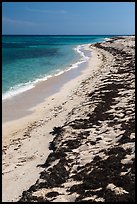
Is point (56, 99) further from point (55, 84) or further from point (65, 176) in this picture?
point (65, 176)

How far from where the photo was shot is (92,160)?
865cm

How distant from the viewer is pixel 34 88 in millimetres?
22781

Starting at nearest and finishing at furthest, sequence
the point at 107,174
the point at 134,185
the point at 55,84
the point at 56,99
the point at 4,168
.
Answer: the point at 134,185, the point at 107,174, the point at 4,168, the point at 56,99, the point at 55,84

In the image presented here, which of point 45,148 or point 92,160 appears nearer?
point 92,160

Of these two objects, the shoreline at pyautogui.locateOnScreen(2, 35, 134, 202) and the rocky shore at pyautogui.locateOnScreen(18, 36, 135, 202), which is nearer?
the rocky shore at pyautogui.locateOnScreen(18, 36, 135, 202)

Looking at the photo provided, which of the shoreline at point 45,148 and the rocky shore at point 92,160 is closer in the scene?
the rocky shore at point 92,160

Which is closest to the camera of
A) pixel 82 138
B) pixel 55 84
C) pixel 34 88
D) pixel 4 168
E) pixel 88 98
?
pixel 4 168

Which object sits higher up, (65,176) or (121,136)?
(121,136)

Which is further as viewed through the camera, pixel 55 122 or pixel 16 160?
pixel 55 122

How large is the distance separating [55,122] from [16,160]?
13.3 feet

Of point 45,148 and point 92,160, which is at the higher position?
point 92,160

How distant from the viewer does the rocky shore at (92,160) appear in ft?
22.7

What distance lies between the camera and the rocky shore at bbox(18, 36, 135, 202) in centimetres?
693

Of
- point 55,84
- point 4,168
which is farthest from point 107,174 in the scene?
point 55,84
